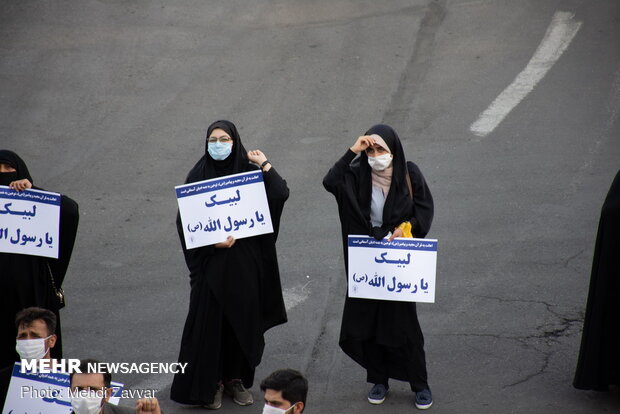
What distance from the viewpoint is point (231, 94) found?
42.9 ft

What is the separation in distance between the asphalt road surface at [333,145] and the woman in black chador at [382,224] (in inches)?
11.3

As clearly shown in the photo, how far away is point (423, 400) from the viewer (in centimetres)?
710

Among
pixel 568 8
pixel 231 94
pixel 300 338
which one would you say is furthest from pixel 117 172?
pixel 568 8

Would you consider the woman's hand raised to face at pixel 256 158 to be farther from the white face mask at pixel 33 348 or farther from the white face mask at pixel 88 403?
the white face mask at pixel 88 403

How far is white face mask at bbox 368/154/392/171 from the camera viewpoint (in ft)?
22.8

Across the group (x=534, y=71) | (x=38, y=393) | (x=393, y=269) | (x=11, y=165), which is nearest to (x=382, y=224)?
(x=393, y=269)

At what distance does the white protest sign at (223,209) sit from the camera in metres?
7.12

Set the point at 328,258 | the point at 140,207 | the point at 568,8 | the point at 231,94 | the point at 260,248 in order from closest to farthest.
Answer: the point at 260,248 < the point at 328,258 < the point at 140,207 < the point at 231,94 < the point at 568,8

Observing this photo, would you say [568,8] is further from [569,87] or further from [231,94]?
[231,94]

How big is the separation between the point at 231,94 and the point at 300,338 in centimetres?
553

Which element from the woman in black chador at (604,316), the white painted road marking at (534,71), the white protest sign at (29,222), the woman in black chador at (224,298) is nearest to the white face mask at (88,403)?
the woman in black chador at (224,298)

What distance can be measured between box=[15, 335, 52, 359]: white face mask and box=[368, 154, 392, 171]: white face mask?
2411 mm

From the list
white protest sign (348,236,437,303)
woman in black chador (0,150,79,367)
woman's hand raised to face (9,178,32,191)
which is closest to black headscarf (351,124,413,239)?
white protest sign (348,236,437,303)

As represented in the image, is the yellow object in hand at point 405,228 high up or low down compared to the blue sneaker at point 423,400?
up
